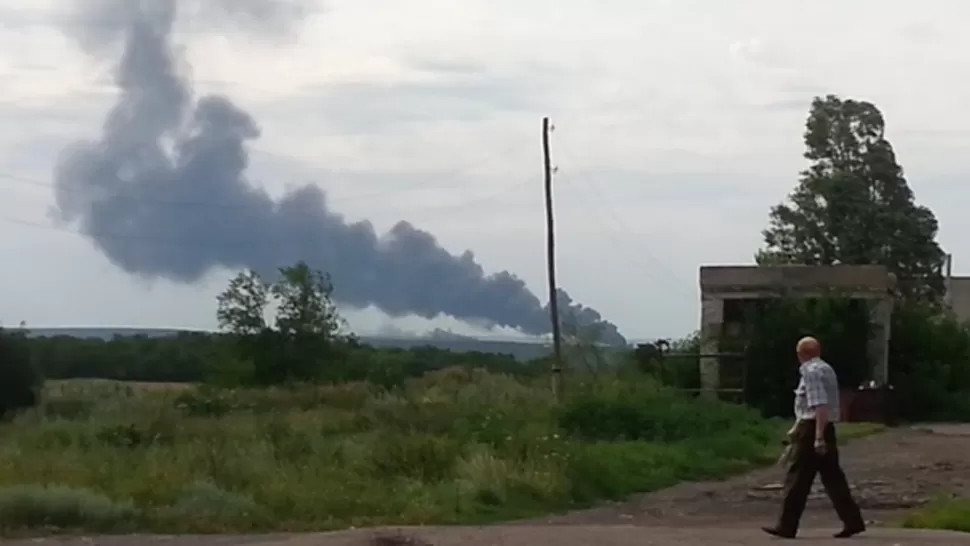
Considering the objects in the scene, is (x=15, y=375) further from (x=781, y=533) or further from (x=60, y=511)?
(x=781, y=533)

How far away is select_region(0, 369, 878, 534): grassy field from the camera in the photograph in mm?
18609

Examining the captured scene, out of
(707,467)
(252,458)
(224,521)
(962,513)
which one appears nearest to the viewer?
(962,513)

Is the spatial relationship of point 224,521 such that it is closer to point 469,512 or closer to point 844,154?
point 469,512

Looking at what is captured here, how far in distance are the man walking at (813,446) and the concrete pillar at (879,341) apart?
30.6 metres

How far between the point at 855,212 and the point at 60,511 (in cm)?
4969

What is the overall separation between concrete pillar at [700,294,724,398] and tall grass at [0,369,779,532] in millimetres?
4089

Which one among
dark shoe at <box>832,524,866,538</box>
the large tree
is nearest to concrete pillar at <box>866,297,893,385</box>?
the large tree

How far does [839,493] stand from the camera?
572 inches

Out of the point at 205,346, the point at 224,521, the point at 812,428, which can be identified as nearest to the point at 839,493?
the point at 812,428

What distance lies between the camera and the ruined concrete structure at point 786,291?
44.6m

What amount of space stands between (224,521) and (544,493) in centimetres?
476

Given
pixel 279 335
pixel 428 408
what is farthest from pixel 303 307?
pixel 428 408

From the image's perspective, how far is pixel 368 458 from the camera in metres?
23.2

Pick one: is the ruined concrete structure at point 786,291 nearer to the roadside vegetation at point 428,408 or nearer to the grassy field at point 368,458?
the roadside vegetation at point 428,408
